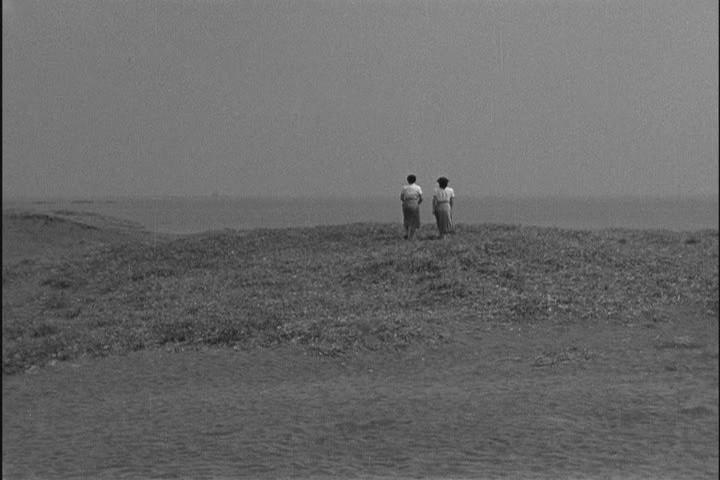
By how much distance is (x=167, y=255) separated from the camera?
23.5m

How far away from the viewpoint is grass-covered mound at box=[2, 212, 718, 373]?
14172mm

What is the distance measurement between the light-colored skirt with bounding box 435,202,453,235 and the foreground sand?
936 mm

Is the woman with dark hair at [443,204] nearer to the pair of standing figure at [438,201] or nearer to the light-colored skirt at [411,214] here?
the pair of standing figure at [438,201]

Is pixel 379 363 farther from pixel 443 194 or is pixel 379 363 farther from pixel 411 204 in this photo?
pixel 411 204

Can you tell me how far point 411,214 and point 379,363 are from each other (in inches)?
414

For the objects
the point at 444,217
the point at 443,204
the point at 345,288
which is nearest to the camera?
the point at 345,288

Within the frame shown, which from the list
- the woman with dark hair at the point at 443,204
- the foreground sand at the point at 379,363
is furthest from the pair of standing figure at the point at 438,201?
the foreground sand at the point at 379,363

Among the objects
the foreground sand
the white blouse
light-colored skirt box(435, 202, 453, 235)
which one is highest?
the white blouse

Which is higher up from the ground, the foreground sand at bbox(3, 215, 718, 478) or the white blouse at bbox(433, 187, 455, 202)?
the white blouse at bbox(433, 187, 455, 202)

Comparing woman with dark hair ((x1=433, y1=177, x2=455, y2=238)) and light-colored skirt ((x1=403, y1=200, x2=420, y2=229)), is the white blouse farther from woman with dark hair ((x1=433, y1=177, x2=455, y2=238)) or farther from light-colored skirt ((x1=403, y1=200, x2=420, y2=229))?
light-colored skirt ((x1=403, y1=200, x2=420, y2=229))

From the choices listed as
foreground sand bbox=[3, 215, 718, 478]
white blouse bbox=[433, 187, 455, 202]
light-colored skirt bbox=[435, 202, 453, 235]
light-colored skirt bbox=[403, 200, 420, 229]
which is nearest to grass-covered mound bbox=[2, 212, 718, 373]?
foreground sand bbox=[3, 215, 718, 478]

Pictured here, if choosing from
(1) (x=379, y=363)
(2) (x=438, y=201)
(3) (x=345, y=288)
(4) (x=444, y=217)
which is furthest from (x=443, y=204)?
(1) (x=379, y=363)

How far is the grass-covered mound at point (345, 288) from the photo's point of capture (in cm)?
1417

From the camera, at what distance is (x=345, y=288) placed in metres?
17.7
